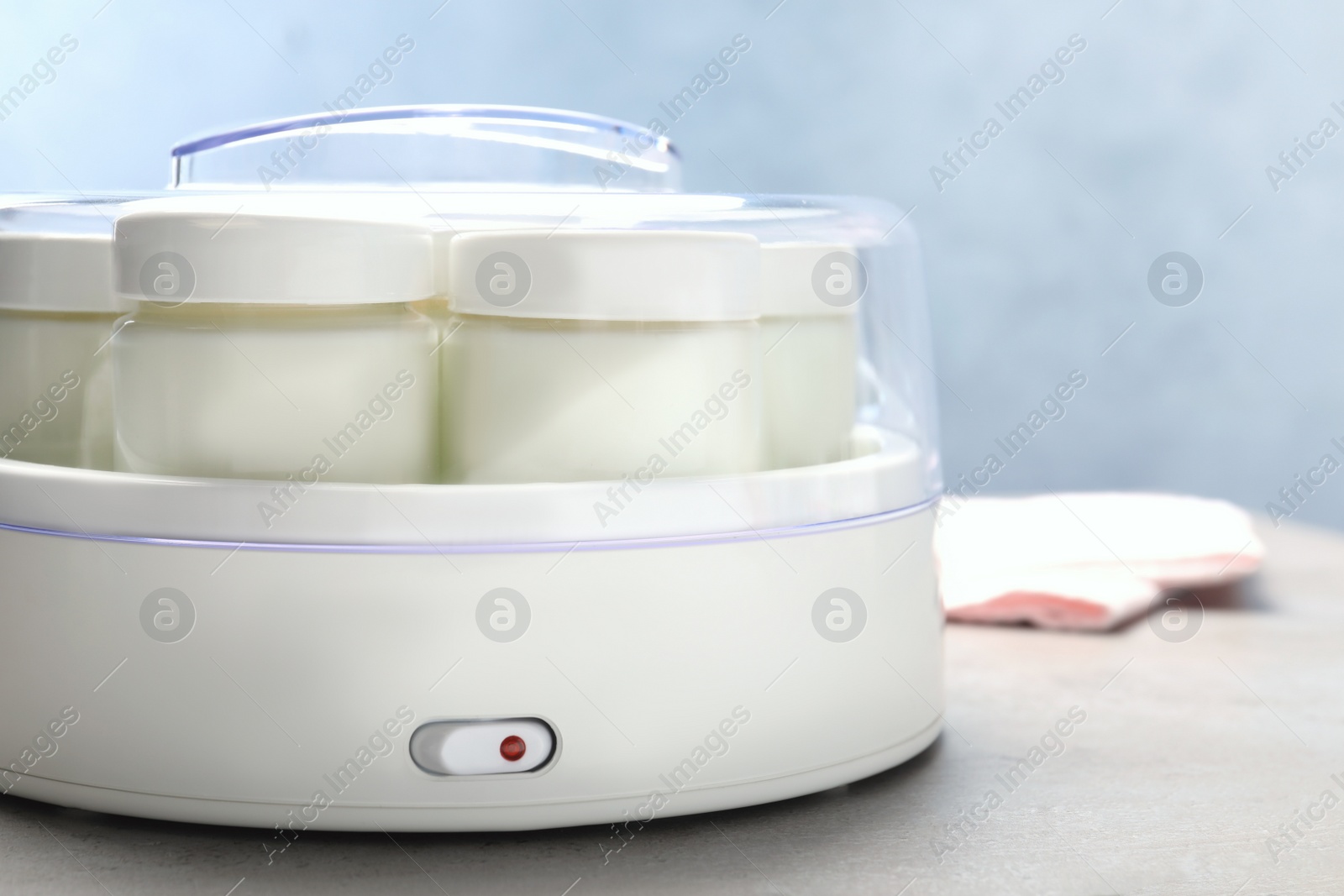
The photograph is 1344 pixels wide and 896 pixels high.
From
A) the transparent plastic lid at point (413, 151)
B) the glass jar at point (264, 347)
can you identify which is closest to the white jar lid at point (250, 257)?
the glass jar at point (264, 347)

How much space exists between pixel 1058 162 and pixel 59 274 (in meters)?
1.39

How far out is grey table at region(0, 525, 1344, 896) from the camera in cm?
44

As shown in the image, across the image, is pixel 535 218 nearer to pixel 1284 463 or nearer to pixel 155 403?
pixel 155 403

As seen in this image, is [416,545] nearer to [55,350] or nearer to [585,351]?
[585,351]

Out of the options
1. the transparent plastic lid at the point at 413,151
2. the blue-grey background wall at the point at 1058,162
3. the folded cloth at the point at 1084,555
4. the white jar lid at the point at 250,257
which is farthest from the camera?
the blue-grey background wall at the point at 1058,162

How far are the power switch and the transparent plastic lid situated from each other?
272 millimetres

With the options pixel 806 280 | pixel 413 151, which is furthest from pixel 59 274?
pixel 806 280

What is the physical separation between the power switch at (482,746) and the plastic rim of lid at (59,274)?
21 centimetres

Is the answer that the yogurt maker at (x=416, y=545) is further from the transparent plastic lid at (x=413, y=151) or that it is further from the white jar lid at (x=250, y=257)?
the transparent plastic lid at (x=413, y=151)

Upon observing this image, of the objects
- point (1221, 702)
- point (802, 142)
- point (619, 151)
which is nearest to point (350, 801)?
point (619, 151)

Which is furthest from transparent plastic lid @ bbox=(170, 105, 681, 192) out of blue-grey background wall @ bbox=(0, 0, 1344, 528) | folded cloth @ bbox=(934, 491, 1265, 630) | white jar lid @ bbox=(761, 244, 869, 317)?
blue-grey background wall @ bbox=(0, 0, 1344, 528)

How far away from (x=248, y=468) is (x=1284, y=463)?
1.58 meters

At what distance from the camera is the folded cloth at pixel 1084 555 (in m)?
0.86

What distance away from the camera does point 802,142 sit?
1.56m
